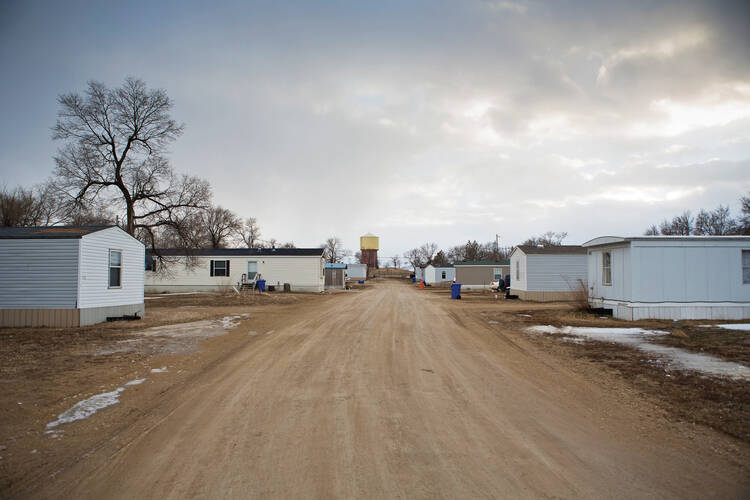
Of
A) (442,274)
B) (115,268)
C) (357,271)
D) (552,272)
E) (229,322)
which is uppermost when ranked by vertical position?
(115,268)

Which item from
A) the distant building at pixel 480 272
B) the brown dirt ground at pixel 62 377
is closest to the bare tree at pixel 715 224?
the distant building at pixel 480 272

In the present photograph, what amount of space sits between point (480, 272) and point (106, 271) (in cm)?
3414

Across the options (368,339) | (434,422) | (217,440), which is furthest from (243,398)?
(368,339)

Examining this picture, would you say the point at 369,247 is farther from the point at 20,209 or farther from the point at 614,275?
the point at 614,275

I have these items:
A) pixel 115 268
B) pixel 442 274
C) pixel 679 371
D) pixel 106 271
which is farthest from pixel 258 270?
pixel 679 371

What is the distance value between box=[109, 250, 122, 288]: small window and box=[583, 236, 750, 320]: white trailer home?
1782cm

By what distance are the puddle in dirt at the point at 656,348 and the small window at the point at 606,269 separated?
4.77 metres

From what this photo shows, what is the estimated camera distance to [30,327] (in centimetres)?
1294

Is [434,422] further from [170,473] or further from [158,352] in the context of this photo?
[158,352]

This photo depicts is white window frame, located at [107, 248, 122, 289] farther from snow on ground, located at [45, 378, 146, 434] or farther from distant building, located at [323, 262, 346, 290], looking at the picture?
distant building, located at [323, 262, 346, 290]

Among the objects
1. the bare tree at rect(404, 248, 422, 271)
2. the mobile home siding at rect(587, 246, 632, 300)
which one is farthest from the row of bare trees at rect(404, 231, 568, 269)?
the mobile home siding at rect(587, 246, 632, 300)

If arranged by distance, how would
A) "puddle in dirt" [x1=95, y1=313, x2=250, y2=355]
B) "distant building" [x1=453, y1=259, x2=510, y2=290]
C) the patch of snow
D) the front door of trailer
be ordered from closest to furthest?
1. "puddle in dirt" [x1=95, y1=313, x2=250, y2=355]
2. the patch of snow
3. the front door of trailer
4. "distant building" [x1=453, y1=259, x2=510, y2=290]

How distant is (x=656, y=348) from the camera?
363 inches

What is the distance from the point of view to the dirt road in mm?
3459
